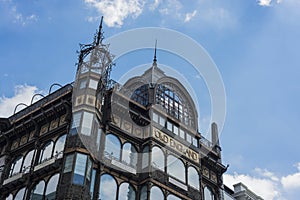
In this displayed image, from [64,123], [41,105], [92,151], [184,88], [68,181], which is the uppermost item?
[184,88]

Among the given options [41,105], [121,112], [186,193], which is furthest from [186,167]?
[41,105]

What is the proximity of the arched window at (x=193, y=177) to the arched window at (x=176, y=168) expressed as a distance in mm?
800

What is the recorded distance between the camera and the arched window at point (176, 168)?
43906 millimetres

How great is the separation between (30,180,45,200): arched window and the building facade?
0.09m

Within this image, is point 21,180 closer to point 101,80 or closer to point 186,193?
point 101,80

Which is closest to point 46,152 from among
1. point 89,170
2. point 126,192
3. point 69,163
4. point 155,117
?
point 69,163

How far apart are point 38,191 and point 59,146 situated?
3955 millimetres

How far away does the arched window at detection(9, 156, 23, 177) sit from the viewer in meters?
43.6

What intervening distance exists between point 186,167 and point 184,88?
30.1 ft

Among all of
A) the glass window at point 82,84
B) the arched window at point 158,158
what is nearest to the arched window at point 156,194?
the arched window at point 158,158

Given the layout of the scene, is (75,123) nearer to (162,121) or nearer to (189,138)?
(162,121)

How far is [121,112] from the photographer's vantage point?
142 ft

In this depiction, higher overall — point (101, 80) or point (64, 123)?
point (101, 80)

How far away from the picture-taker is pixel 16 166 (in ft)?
145
